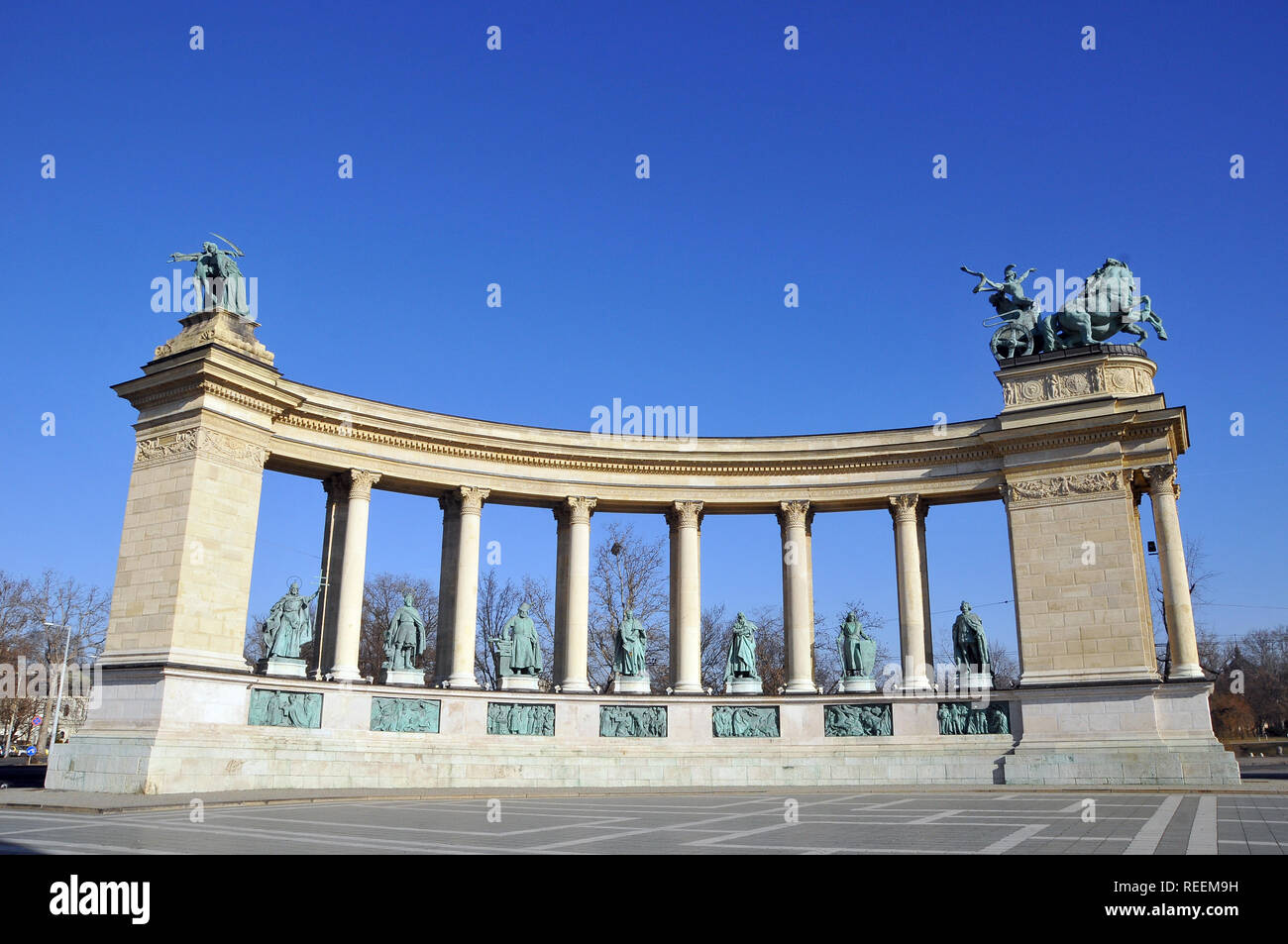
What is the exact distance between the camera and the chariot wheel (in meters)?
42.6

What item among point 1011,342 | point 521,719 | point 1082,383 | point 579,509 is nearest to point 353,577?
point 521,719

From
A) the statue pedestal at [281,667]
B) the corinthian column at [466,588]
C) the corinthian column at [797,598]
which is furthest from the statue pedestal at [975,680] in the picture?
the statue pedestal at [281,667]

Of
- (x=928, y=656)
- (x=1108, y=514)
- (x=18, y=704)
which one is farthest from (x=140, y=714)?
(x=18, y=704)

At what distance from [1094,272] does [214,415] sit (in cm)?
3681

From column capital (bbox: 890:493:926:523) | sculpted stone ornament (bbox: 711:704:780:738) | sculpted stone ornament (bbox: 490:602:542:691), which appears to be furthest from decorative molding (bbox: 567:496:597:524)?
column capital (bbox: 890:493:926:523)

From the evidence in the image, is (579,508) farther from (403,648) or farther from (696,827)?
(696,827)

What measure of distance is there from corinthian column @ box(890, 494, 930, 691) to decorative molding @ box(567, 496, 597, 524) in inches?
539

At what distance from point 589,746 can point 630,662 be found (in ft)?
13.7

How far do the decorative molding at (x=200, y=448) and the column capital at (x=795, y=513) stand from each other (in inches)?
887

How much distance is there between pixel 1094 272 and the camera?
42625mm

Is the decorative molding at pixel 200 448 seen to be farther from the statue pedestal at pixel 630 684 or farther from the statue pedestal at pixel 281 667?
the statue pedestal at pixel 630 684

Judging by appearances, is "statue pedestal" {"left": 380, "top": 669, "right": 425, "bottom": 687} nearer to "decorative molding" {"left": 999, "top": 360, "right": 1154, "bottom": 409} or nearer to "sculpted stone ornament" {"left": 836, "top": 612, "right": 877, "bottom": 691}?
"sculpted stone ornament" {"left": 836, "top": 612, "right": 877, "bottom": 691}

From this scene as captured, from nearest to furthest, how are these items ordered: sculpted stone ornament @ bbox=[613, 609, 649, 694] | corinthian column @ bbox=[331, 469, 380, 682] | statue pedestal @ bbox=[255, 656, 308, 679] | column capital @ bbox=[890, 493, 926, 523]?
statue pedestal @ bbox=[255, 656, 308, 679], corinthian column @ bbox=[331, 469, 380, 682], sculpted stone ornament @ bbox=[613, 609, 649, 694], column capital @ bbox=[890, 493, 926, 523]
